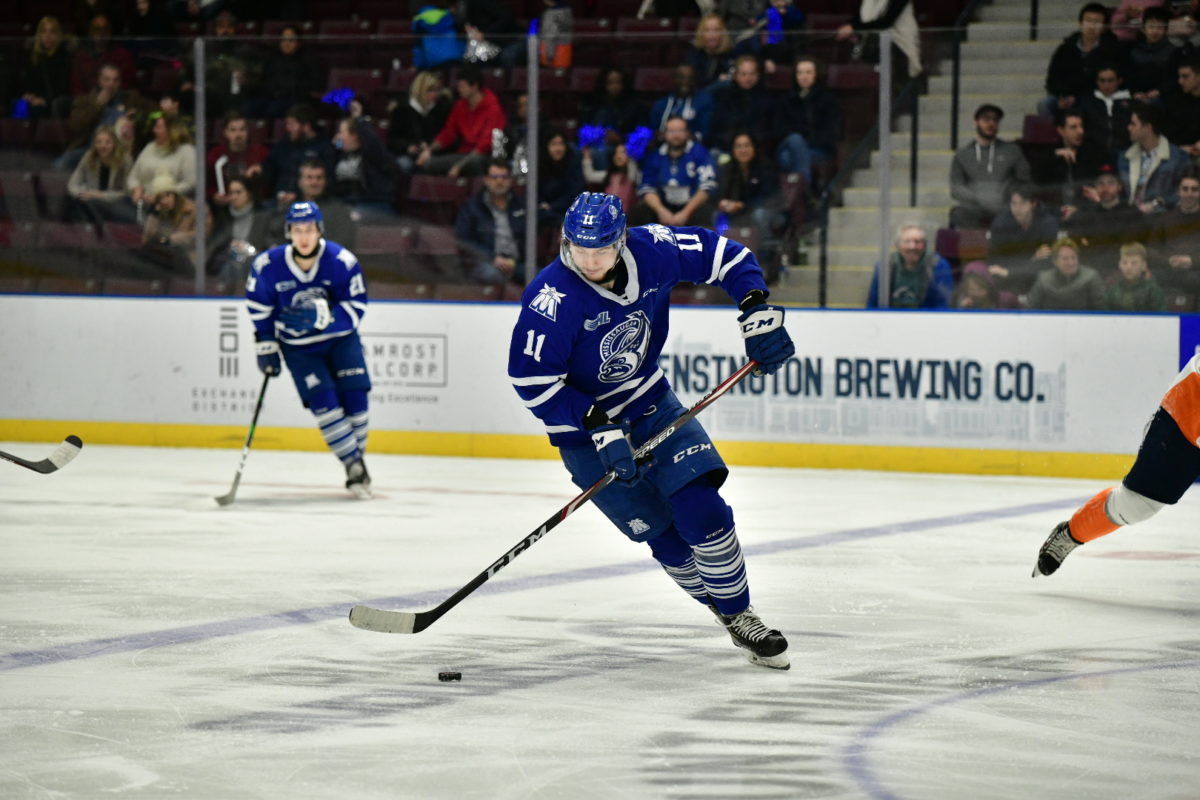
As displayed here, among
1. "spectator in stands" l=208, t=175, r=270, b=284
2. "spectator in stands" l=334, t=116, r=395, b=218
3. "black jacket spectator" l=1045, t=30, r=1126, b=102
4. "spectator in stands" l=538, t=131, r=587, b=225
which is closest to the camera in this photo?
"black jacket spectator" l=1045, t=30, r=1126, b=102

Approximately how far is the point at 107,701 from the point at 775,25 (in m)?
6.58

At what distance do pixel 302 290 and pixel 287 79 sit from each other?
2250 millimetres


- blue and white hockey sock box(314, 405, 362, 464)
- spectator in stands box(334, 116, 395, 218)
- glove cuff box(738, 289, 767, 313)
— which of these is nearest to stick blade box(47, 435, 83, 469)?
blue and white hockey sock box(314, 405, 362, 464)

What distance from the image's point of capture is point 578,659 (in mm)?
4336

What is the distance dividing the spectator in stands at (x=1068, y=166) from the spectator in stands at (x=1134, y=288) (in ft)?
1.06

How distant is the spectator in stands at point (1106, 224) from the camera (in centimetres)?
807

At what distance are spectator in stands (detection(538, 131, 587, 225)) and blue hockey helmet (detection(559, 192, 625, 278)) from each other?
4.97m

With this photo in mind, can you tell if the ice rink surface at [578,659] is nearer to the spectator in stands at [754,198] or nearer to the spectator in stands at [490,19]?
the spectator in stands at [754,198]

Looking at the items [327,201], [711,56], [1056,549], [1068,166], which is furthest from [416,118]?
[1056,549]

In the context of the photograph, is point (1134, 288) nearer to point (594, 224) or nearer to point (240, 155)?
point (240, 155)

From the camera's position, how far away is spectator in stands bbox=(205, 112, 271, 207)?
9523 mm

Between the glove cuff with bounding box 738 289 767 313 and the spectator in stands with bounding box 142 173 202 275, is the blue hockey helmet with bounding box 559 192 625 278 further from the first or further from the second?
the spectator in stands with bounding box 142 173 202 275

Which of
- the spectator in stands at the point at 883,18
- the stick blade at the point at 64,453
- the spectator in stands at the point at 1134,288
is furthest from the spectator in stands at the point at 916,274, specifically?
the stick blade at the point at 64,453

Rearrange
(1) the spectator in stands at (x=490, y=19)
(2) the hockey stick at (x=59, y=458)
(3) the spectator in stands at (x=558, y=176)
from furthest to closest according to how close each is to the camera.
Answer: (1) the spectator in stands at (x=490, y=19)
(3) the spectator in stands at (x=558, y=176)
(2) the hockey stick at (x=59, y=458)
